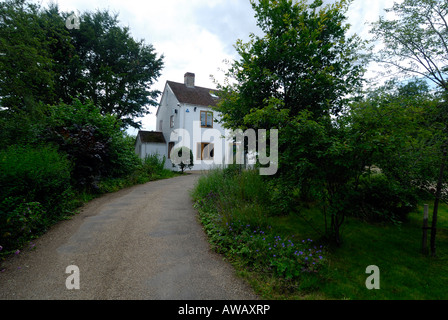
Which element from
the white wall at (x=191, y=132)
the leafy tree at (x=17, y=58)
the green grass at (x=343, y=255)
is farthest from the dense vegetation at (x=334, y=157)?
the white wall at (x=191, y=132)

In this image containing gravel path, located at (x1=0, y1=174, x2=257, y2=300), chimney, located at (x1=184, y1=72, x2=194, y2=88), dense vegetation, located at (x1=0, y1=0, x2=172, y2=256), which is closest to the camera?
gravel path, located at (x1=0, y1=174, x2=257, y2=300)

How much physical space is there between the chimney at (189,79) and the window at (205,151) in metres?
6.36

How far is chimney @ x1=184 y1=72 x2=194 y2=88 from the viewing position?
20625 millimetres

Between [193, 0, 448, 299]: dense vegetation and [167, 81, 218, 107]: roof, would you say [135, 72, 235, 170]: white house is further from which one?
[193, 0, 448, 299]: dense vegetation

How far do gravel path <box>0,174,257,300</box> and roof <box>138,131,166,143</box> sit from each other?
1480 centimetres

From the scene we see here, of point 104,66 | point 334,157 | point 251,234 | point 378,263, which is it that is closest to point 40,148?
point 251,234

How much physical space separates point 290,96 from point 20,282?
644 cm

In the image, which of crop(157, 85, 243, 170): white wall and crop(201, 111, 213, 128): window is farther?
crop(201, 111, 213, 128): window

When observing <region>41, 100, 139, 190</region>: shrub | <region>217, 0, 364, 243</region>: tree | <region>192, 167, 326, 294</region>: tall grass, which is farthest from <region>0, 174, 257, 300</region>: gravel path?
<region>217, 0, 364, 243</region>: tree

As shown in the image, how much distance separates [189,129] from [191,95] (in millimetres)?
3500

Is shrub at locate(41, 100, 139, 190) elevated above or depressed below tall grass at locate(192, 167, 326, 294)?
above

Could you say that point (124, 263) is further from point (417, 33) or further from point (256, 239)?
point (417, 33)

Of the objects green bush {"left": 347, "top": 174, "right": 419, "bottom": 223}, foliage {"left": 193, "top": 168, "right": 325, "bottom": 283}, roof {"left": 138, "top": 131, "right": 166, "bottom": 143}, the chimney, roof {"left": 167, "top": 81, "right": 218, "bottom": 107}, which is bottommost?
foliage {"left": 193, "top": 168, "right": 325, "bottom": 283}

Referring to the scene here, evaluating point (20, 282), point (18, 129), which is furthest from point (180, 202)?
point (18, 129)
